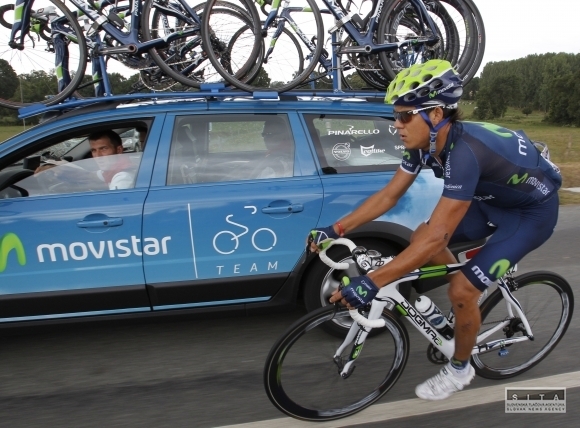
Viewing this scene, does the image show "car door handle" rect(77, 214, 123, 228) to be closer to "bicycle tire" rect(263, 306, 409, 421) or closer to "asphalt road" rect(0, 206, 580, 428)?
"asphalt road" rect(0, 206, 580, 428)

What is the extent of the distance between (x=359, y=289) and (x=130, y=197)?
5.63 ft

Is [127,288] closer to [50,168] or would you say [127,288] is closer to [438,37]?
[50,168]

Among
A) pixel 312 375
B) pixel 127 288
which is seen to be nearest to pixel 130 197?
pixel 127 288

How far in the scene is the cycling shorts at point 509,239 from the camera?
101 inches

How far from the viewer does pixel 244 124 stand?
346cm

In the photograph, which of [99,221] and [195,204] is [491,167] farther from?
[99,221]

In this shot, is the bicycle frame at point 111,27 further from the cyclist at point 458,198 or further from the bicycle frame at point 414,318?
the bicycle frame at point 414,318

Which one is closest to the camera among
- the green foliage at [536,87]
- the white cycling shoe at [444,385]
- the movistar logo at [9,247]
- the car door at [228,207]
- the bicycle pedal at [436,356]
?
the white cycling shoe at [444,385]

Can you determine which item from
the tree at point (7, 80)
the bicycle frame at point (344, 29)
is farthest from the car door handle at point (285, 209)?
the tree at point (7, 80)

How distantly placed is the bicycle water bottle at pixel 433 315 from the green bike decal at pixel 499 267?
14.4 inches

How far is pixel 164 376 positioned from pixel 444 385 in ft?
5.51

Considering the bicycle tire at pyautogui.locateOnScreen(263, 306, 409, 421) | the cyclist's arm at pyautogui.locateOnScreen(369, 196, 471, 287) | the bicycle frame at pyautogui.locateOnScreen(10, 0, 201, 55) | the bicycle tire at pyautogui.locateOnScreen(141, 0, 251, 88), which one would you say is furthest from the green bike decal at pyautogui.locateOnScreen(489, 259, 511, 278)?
the bicycle frame at pyautogui.locateOnScreen(10, 0, 201, 55)

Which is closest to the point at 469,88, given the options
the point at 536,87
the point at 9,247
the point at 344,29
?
the point at 344,29

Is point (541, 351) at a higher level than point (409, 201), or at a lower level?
lower
